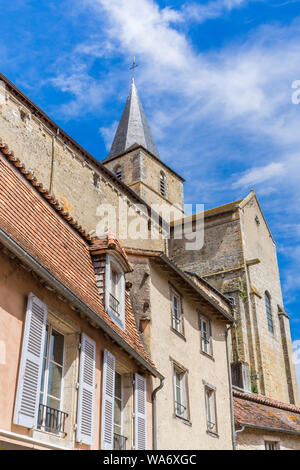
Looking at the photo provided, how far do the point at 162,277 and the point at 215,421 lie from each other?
3.53 m

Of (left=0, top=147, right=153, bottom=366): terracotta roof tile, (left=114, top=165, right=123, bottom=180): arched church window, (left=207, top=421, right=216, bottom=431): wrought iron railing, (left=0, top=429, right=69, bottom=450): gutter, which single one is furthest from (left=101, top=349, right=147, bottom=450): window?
(left=114, top=165, right=123, bottom=180): arched church window

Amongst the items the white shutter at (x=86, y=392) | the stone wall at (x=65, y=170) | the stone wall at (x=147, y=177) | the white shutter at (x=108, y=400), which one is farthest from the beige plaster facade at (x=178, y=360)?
the stone wall at (x=147, y=177)

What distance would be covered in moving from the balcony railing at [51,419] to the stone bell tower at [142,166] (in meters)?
35.8

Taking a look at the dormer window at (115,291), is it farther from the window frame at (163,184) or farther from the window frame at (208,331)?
the window frame at (163,184)

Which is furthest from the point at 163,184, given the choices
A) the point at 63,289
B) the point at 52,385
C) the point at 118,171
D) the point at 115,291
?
the point at 52,385

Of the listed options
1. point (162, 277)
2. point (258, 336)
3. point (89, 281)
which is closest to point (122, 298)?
point (89, 281)

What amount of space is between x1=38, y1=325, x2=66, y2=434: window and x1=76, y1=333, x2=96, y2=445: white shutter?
0.28 metres

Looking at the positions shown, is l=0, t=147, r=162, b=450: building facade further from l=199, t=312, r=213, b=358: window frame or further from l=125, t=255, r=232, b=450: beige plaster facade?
l=199, t=312, r=213, b=358: window frame

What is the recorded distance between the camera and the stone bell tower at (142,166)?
145 ft

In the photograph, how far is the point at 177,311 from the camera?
1241cm

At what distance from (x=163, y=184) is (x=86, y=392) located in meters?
39.6

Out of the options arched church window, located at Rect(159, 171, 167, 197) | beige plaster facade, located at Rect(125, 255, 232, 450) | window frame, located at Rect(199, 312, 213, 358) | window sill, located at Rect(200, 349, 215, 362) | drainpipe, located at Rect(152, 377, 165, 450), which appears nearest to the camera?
drainpipe, located at Rect(152, 377, 165, 450)

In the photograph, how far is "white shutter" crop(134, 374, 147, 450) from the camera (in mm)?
9297

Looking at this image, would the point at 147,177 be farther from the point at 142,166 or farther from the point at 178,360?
the point at 178,360
